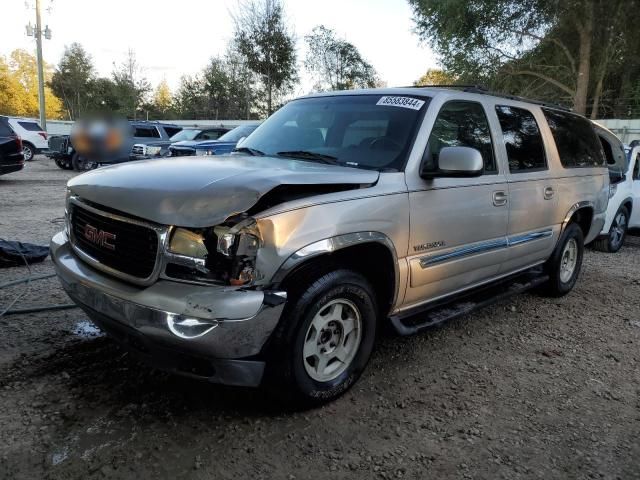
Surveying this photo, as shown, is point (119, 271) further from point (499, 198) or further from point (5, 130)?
point (5, 130)

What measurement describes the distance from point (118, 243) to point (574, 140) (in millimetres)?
4712

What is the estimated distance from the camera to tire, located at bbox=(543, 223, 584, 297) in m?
5.05

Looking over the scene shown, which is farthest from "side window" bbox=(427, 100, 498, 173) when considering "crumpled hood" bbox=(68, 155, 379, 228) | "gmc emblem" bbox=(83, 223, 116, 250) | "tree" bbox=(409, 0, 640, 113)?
"tree" bbox=(409, 0, 640, 113)

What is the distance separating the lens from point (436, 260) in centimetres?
340

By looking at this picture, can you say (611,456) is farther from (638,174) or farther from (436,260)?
(638,174)

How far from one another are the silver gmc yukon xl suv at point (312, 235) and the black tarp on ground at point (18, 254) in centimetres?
259

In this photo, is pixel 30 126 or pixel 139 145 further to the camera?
pixel 30 126

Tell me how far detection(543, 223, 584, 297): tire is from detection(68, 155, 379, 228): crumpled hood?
2.91 metres

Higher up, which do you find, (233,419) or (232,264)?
(232,264)

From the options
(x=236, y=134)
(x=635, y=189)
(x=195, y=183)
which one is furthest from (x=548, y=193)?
(x=236, y=134)

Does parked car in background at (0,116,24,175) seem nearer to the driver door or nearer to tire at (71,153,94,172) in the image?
tire at (71,153,94,172)

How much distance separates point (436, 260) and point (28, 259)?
4454mm

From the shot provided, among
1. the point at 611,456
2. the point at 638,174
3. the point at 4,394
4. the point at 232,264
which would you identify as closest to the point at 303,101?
the point at 232,264

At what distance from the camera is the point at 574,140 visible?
530cm
